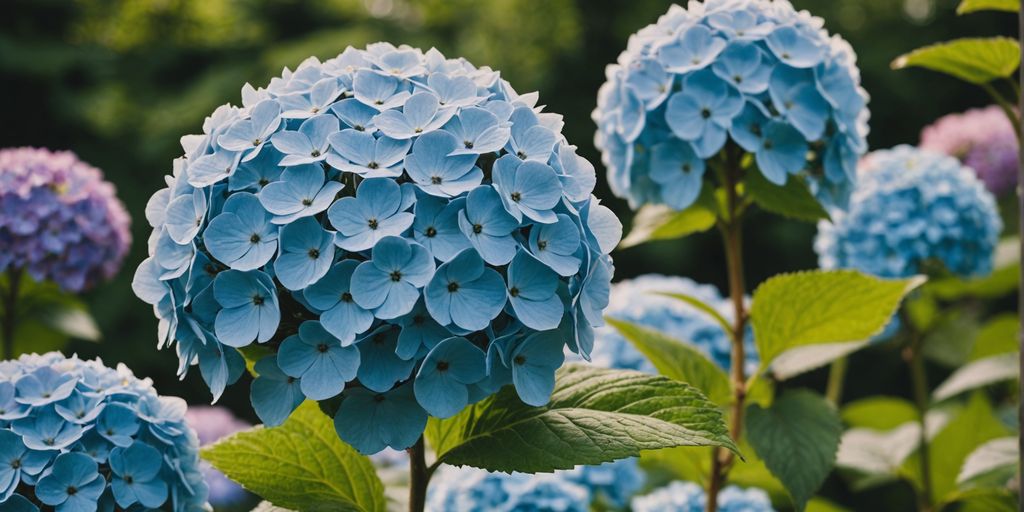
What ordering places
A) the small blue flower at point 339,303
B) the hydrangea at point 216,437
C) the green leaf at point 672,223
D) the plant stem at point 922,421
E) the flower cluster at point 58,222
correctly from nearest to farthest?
the small blue flower at point 339,303
the green leaf at point 672,223
the flower cluster at point 58,222
the plant stem at point 922,421
the hydrangea at point 216,437

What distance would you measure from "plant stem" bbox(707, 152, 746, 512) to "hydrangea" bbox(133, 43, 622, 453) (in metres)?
0.75

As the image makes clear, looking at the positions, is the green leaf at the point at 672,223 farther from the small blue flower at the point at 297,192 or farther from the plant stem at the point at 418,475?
the small blue flower at the point at 297,192

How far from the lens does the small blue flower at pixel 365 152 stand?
132 cm

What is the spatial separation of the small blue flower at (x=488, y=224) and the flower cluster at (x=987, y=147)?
2.95m

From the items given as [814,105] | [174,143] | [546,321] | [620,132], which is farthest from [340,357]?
[174,143]

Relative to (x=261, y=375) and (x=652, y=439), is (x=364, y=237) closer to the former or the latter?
(x=261, y=375)

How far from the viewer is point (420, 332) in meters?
1.29

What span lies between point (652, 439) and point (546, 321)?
228 mm

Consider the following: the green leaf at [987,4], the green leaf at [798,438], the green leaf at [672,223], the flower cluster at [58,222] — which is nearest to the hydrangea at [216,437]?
the flower cluster at [58,222]

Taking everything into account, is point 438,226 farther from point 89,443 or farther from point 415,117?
point 89,443

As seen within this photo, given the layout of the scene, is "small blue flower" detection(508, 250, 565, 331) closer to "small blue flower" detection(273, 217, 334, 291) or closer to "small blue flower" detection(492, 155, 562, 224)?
"small blue flower" detection(492, 155, 562, 224)

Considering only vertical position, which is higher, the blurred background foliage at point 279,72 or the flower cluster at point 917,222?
the blurred background foliage at point 279,72

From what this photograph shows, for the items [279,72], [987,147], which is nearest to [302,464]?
[987,147]

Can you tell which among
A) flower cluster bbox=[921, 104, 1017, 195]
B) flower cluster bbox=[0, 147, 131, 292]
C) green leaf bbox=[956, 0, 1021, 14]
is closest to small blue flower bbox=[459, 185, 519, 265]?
green leaf bbox=[956, 0, 1021, 14]
